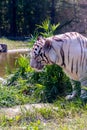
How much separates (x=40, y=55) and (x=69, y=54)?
453 millimetres

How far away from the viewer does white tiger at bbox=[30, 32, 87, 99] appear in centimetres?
547

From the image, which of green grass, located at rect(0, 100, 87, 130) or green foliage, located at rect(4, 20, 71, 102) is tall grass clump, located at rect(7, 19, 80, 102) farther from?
green grass, located at rect(0, 100, 87, 130)

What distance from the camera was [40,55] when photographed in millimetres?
5691

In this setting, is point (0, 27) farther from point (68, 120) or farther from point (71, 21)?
point (68, 120)

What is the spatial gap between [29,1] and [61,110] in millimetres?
24767

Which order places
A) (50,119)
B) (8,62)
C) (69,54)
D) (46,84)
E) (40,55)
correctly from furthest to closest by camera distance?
1. (8,62)
2. (46,84)
3. (40,55)
4. (69,54)
5. (50,119)

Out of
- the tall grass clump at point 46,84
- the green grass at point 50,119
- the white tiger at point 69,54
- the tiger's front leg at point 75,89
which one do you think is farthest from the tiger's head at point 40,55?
the green grass at point 50,119

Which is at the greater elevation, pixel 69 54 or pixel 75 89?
pixel 69 54

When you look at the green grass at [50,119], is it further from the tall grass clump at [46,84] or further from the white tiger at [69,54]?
the tall grass clump at [46,84]

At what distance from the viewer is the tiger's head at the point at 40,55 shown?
5578mm

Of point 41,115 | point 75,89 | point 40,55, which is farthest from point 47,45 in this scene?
point 41,115

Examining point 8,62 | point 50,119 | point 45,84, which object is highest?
point 50,119

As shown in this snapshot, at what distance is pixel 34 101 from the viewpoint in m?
5.70

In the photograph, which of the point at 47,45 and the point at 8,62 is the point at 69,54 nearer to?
the point at 47,45
